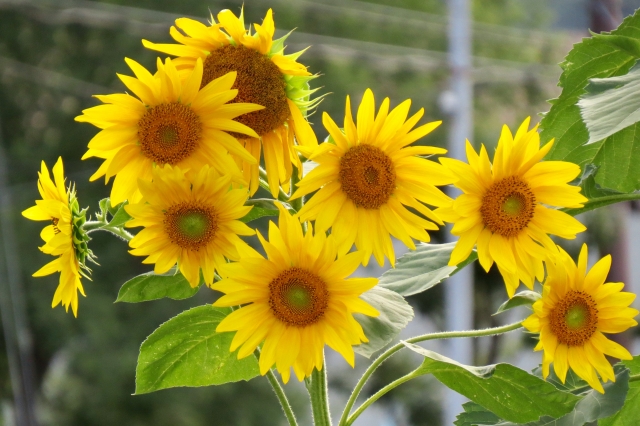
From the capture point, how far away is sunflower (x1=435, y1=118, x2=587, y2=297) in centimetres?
36

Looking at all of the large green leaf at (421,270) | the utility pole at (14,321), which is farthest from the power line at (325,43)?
the large green leaf at (421,270)

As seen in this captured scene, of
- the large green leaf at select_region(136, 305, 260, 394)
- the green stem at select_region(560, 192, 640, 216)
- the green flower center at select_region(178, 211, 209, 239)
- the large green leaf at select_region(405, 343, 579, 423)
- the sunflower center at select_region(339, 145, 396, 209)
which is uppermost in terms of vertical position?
the sunflower center at select_region(339, 145, 396, 209)

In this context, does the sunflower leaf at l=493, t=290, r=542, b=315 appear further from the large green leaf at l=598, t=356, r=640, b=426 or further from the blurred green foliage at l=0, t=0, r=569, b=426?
the blurred green foliage at l=0, t=0, r=569, b=426

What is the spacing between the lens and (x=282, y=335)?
0.35 m

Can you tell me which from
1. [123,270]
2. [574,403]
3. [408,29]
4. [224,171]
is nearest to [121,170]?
[224,171]

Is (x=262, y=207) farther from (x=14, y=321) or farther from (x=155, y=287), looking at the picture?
(x=14, y=321)

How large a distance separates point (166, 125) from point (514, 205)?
0.43 ft

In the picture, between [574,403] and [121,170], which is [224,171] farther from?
[574,403]

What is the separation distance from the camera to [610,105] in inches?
13.3

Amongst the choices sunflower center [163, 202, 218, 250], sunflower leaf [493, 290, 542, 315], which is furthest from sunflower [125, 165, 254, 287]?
sunflower leaf [493, 290, 542, 315]

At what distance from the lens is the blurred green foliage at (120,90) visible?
5883 mm

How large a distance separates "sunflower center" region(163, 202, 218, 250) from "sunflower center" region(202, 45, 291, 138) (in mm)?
39

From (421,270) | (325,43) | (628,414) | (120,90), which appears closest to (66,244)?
(421,270)

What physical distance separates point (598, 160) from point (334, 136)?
5.9 inches
